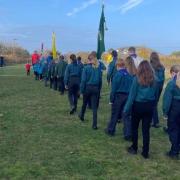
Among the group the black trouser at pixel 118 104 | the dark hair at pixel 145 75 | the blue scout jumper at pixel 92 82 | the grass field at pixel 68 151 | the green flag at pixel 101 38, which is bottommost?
the grass field at pixel 68 151

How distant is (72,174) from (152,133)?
16.6 ft

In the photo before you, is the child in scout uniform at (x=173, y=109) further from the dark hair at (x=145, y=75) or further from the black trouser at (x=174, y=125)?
the dark hair at (x=145, y=75)

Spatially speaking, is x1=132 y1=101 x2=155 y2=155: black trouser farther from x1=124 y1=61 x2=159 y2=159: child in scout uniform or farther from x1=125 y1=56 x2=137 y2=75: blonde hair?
x1=125 y1=56 x2=137 y2=75: blonde hair

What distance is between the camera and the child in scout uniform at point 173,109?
1105cm

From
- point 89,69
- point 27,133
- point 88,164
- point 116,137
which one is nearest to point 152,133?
point 116,137

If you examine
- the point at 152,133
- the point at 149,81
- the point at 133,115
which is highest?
the point at 149,81

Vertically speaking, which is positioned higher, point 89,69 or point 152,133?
point 89,69

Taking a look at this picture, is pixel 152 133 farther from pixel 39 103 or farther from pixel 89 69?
pixel 39 103

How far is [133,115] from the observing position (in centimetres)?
1094

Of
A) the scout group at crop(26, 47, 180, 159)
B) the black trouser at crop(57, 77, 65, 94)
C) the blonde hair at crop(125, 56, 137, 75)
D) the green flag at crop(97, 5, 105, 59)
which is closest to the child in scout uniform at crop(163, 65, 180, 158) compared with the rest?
the scout group at crop(26, 47, 180, 159)

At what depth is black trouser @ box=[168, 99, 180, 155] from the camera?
11.1m

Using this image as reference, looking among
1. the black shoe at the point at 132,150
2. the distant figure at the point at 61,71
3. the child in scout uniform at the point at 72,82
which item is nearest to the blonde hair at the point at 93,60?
the black shoe at the point at 132,150

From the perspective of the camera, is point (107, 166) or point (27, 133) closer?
point (107, 166)

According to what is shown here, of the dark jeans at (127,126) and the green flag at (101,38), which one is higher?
the green flag at (101,38)
